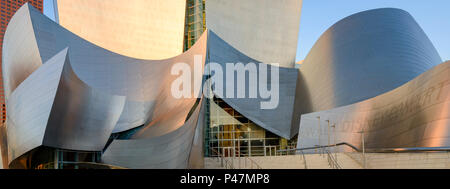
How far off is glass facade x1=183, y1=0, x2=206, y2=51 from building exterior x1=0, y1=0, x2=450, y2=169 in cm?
7

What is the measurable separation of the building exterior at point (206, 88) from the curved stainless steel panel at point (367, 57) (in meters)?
0.06

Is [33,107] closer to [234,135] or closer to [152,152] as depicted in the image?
[152,152]

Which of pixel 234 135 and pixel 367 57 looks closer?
pixel 367 57

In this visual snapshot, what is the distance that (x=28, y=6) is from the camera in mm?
16766

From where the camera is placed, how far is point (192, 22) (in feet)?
93.0

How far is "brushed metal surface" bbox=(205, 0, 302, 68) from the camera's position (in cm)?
2850

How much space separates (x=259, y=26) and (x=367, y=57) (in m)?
11.2

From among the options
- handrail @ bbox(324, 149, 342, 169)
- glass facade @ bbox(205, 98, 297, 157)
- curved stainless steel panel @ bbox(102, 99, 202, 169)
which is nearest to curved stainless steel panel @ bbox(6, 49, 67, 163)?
curved stainless steel panel @ bbox(102, 99, 202, 169)

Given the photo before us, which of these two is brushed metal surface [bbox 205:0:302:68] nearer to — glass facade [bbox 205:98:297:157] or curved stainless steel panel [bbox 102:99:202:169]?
glass facade [bbox 205:98:297:157]

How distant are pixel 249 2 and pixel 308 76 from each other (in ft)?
27.5

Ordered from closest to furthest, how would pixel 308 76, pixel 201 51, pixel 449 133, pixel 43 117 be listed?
1. pixel 449 133
2. pixel 43 117
3. pixel 201 51
4. pixel 308 76

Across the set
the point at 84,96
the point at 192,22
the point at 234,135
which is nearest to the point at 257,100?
the point at 234,135
